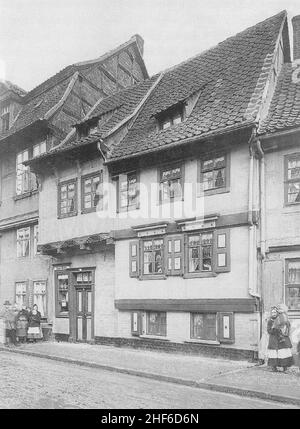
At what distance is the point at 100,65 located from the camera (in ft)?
75.6

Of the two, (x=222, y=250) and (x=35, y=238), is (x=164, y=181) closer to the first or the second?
(x=222, y=250)

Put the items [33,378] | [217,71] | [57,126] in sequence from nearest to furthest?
[33,378], [217,71], [57,126]

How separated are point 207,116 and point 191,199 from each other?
2.52 metres

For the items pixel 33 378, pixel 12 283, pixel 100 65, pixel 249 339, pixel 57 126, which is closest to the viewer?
pixel 33 378

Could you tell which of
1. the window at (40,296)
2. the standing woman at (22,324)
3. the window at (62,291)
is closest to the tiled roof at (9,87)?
the window at (40,296)

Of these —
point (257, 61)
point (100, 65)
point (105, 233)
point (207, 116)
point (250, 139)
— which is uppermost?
point (100, 65)

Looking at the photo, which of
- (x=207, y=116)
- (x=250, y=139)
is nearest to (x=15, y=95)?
(x=207, y=116)

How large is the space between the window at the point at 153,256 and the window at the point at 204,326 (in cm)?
180

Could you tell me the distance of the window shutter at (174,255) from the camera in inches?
570

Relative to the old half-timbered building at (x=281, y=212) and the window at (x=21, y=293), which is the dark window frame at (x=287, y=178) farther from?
the window at (x=21, y=293)

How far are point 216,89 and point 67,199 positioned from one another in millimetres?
6411

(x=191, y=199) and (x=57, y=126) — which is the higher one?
(x=57, y=126)

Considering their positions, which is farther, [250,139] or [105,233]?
[105,233]
